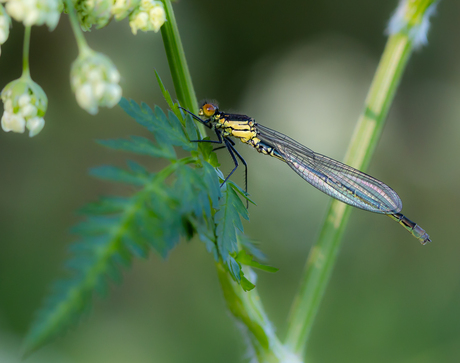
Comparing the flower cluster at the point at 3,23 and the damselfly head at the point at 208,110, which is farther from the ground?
the damselfly head at the point at 208,110

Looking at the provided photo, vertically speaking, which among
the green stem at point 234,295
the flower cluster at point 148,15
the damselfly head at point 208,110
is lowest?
the green stem at point 234,295

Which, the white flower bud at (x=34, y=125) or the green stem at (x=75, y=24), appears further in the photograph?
the white flower bud at (x=34, y=125)

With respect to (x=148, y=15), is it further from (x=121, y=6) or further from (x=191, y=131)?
(x=191, y=131)

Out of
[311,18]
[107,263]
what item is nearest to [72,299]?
[107,263]

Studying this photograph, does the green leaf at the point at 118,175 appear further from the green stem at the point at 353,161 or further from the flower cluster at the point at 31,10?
the green stem at the point at 353,161

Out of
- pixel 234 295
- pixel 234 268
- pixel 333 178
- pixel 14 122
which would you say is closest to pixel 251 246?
pixel 234 295

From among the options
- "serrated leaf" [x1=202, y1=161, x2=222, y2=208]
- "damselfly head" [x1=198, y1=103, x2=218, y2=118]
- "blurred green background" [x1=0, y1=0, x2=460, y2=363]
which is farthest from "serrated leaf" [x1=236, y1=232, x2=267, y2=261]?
"blurred green background" [x1=0, y1=0, x2=460, y2=363]

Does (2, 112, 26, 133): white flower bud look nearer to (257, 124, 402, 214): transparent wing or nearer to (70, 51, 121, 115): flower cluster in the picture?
(70, 51, 121, 115): flower cluster

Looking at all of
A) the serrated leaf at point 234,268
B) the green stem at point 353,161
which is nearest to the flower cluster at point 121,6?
the serrated leaf at point 234,268
